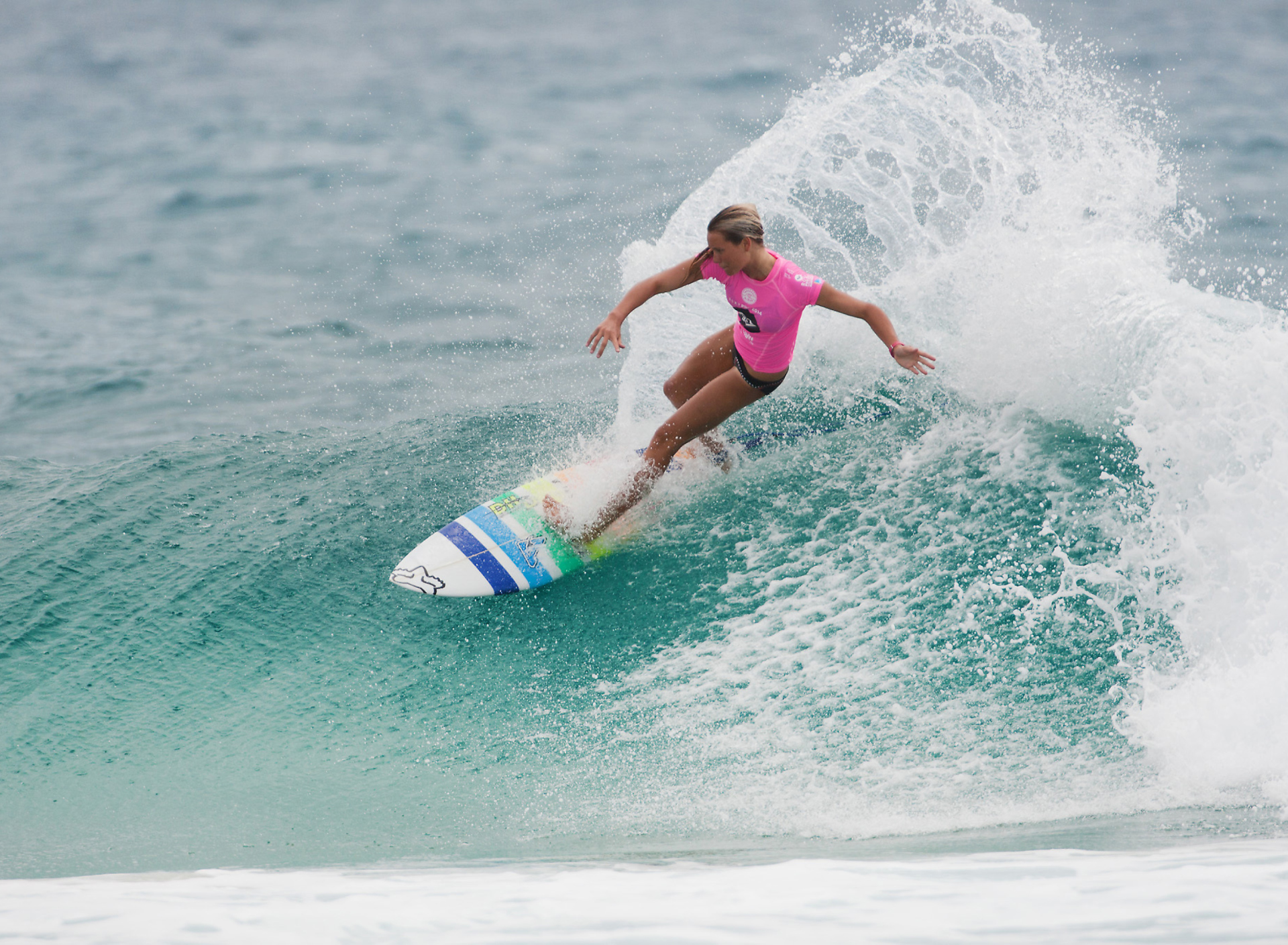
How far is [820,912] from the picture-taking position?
11.1 feet

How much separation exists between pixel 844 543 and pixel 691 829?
217 cm

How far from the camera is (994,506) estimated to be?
607cm

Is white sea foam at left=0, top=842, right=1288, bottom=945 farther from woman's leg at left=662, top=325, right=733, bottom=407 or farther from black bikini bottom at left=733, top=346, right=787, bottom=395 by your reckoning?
woman's leg at left=662, top=325, right=733, bottom=407

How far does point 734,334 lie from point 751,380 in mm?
323

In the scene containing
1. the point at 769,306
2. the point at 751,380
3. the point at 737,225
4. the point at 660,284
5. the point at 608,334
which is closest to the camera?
the point at 737,225

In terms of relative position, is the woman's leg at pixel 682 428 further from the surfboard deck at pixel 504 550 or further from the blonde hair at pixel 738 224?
the blonde hair at pixel 738 224

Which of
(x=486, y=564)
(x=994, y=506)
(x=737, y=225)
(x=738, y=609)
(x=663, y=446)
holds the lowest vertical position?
(x=738, y=609)

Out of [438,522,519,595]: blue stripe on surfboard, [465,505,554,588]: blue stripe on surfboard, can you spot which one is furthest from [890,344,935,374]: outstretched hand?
[438,522,519,595]: blue stripe on surfboard

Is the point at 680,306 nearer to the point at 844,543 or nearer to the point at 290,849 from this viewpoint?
the point at 844,543

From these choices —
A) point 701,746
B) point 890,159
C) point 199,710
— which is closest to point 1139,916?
point 701,746

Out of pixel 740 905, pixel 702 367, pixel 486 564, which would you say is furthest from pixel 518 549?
pixel 740 905

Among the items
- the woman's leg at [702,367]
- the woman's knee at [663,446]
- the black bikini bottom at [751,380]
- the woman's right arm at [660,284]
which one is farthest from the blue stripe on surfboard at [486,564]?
the black bikini bottom at [751,380]

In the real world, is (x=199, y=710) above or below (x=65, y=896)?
above

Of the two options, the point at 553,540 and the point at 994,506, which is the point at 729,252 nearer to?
the point at 553,540
